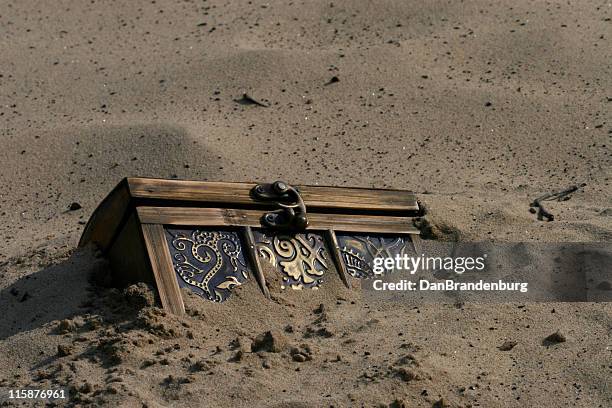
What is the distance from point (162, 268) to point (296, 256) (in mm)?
599

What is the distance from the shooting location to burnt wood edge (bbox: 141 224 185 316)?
4.70m

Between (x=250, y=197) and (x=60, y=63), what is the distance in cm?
364

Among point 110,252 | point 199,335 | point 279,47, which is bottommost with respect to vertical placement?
point 199,335

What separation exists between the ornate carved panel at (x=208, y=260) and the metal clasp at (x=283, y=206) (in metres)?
0.18

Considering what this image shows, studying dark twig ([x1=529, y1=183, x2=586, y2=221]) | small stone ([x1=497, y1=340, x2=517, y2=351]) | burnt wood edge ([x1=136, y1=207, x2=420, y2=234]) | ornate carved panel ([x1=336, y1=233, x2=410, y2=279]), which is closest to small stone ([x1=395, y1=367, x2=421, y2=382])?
small stone ([x1=497, y1=340, x2=517, y2=351])

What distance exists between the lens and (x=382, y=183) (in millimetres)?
6664

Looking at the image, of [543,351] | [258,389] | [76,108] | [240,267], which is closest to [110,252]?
[240,267]

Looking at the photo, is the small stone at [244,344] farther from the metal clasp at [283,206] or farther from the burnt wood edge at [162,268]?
the metal clasp at [283,206]

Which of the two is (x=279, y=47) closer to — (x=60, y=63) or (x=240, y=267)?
(x=60, y=63)

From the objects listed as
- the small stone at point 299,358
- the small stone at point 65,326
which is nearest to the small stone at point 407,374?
the small stone at point 299,358

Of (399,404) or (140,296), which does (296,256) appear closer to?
(140,296)

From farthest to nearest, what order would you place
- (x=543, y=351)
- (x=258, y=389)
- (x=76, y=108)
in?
1. (x=76, y=108)
2. (x=543, y=351)
3. (x=258, y=389)

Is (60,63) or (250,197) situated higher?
(60,63)

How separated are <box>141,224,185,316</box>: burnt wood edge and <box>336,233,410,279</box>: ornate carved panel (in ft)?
2.51
